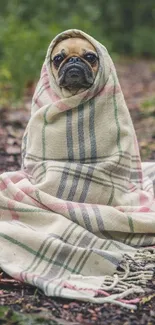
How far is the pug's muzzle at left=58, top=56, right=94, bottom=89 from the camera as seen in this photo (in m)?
3.71

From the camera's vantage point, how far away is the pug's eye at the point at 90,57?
149 inches

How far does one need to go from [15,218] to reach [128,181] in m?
0.71

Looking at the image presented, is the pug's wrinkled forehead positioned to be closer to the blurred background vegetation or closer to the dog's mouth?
the dog's mouth

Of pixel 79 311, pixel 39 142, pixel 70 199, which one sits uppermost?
pixel 39 142

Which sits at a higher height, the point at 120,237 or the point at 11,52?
the point at 11,52

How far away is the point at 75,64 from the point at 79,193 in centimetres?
68

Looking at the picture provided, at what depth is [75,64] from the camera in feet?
12.2

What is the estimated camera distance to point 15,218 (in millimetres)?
3697

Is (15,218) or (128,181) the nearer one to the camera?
(15,218)

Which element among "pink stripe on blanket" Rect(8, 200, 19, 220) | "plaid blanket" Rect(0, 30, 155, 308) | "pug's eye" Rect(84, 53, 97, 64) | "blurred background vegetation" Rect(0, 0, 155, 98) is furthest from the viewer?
"blurred background vegetation" Rect(0, 0, 155, 98)

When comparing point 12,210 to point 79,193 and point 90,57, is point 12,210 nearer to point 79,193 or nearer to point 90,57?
point 79,193

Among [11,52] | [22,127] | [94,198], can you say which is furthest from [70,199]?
[11,52]

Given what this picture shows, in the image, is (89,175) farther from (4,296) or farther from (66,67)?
(4,296)

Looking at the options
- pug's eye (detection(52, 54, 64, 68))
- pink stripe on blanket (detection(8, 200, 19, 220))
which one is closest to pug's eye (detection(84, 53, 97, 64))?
pug's eye (detection(52, 54, 64, 68))
